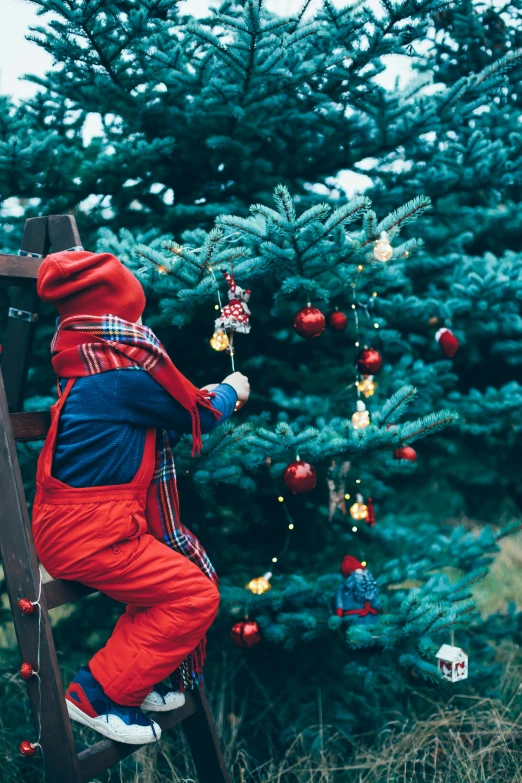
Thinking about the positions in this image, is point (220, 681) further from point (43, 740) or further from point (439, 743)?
point (43, 740)

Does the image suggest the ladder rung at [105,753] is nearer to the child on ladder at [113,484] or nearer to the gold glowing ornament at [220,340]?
the child on ladder at [113,484]

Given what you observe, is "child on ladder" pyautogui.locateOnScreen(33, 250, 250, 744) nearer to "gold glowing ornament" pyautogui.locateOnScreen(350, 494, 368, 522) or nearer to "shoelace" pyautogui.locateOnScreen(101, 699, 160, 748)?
"shoelace" pyautogui.locateOnScreen(101, 699, 160, 748)

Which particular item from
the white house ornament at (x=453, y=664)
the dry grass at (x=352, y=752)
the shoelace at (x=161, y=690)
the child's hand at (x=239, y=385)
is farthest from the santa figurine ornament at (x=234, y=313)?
the dry grass at (x=352, y=752)

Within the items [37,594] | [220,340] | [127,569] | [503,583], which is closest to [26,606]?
[37,594]

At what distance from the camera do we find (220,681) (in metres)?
3.06

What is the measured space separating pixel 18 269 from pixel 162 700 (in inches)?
56.9

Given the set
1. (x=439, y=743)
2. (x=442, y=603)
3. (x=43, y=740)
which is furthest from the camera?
(x=439, y=743)

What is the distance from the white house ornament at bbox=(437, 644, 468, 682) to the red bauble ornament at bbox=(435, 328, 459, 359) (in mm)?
1307

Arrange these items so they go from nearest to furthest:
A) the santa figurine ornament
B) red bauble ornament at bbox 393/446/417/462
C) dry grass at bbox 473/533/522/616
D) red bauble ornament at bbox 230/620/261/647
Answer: the santa figurine ornament → red bauble ornament at bbox 230/620/261/647 → red bauble ornament at bbox 393/446/417/462 → dry grass at bbox 473/533/522/616

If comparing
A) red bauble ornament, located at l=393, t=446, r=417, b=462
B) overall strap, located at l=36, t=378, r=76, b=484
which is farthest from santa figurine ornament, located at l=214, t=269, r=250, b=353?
red bauble ornament, located at l=393, t=446, r=417, b=462

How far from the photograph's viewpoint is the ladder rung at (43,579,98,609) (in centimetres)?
188

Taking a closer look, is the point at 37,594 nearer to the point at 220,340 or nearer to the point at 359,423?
the point at 220,340

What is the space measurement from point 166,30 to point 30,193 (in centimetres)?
95

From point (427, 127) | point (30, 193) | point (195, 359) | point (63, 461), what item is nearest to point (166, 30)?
point (30, 193)
